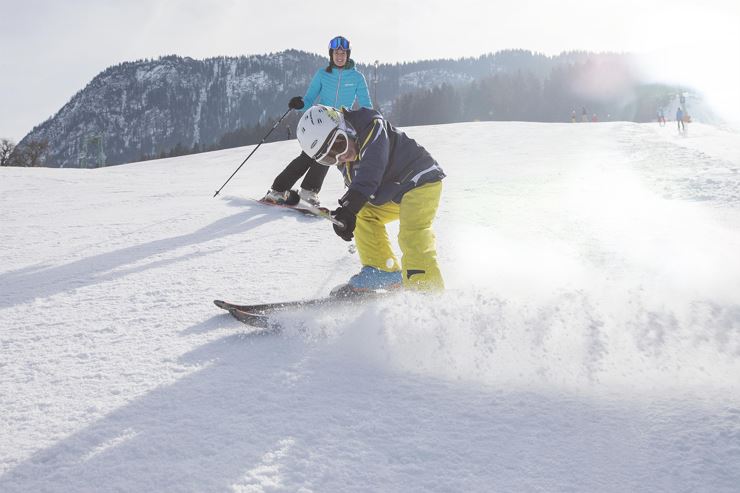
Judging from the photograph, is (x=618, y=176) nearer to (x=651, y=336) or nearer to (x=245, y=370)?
(x=651, y=336)

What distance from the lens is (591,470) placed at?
55.7 inches

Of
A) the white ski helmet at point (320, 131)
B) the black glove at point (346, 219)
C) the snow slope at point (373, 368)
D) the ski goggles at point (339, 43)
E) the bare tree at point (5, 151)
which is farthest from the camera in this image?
the bare tree at point (5, 151)

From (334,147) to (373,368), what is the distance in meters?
1.60

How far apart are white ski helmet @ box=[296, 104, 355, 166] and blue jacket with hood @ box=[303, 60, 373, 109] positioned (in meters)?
2.65

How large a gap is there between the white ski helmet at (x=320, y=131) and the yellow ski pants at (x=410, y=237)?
616 mm

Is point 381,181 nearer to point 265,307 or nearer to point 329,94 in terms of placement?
point 265,307

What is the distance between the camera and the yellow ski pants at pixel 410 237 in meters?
3.06

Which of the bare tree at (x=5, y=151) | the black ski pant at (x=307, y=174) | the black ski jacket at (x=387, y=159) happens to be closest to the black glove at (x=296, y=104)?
the black ski pant at (x=307, y=174)

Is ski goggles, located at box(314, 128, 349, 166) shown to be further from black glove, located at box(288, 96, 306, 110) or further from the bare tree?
the bare tree

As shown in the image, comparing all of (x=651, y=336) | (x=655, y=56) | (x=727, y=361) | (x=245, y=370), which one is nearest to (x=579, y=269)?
(x=651, y=336)

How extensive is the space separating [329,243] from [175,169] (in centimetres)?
1068

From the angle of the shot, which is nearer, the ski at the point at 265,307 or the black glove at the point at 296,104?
the ski at the point at 265,307

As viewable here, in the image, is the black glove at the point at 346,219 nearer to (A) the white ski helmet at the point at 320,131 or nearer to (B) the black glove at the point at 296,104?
(A) the white ski helmet at the point at 320,131

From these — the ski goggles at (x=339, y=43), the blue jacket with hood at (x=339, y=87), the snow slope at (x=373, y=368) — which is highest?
the ski goggles at (x=339, y=43)
